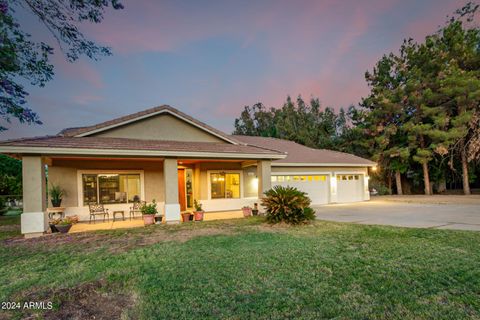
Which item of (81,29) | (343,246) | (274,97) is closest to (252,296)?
(343,246)

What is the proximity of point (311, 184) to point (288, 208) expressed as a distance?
25.7 feet

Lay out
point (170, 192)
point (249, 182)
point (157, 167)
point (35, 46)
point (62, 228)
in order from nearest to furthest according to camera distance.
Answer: point (62, 228)
point (170, 192)
point (35, 46)
point (157, 167)
point (249, 182)

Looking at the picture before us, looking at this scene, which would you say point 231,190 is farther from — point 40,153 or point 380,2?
point 380,2

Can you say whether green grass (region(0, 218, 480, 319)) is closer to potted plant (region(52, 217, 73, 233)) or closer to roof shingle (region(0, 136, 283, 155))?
potted plant (region(52, 217, 73, 233))

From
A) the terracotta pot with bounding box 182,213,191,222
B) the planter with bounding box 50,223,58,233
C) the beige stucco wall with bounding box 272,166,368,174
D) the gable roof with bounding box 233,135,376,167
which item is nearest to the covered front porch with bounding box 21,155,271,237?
the planter with bounding box 50,223,58,233

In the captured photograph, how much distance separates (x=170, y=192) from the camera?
9.84 meters

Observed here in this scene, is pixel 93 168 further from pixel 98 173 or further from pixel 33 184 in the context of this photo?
pixel 33 184

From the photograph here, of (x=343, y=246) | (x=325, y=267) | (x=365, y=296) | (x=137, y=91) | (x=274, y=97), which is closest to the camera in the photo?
(x=365, y=296)

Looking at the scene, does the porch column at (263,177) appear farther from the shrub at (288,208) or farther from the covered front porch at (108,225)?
the covered front porch at (108,225)

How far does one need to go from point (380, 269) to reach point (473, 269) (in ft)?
5.01

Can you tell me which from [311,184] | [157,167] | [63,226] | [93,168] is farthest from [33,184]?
[311,184]

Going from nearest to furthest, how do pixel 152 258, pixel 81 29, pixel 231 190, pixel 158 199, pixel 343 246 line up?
pixel 152 258
pixel 343 246
pixel 81 29
pixel 158 199
pixel 231 190

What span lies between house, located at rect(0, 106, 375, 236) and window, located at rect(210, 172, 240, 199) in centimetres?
5

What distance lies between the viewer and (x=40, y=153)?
26.7 ft
